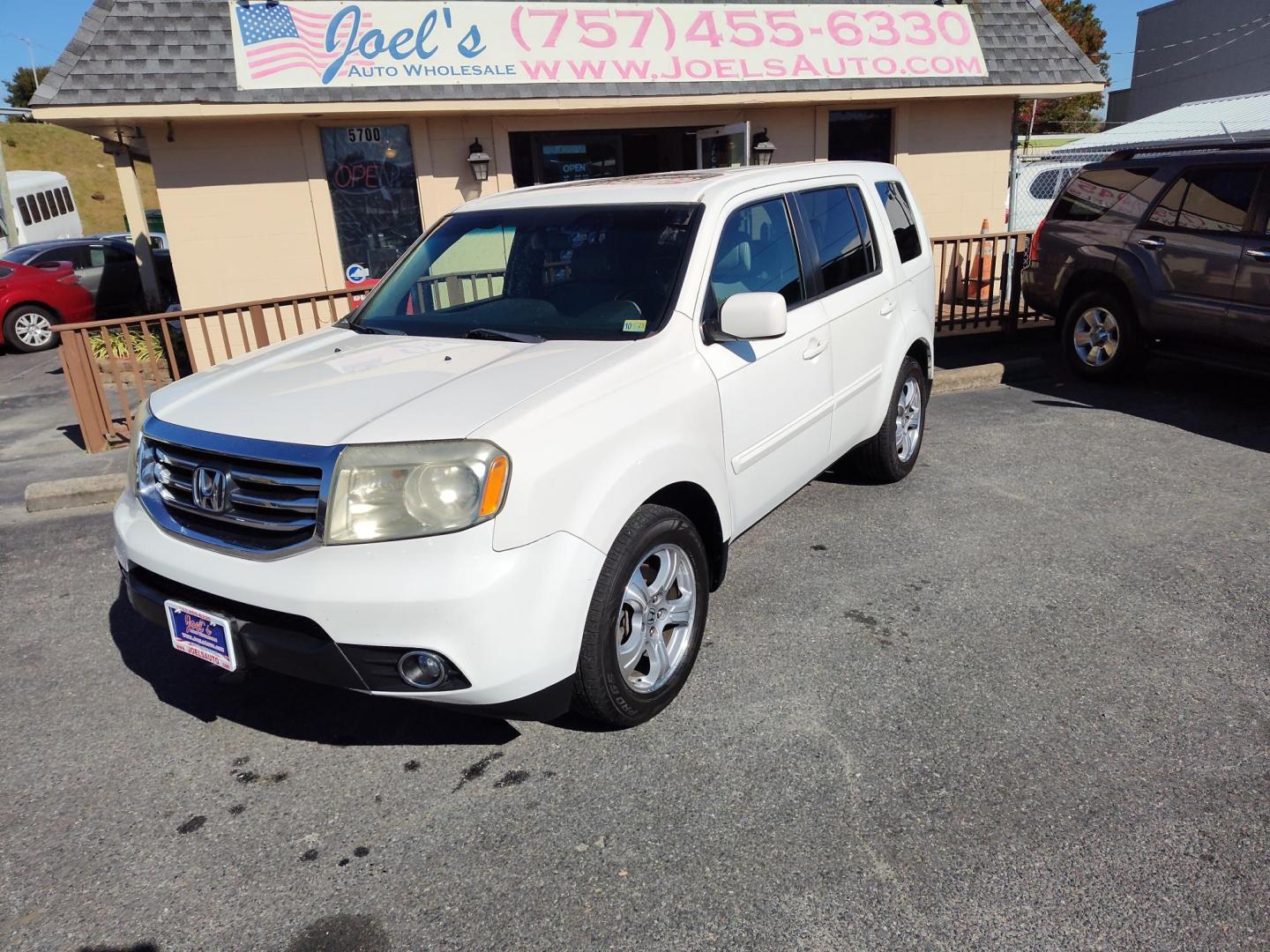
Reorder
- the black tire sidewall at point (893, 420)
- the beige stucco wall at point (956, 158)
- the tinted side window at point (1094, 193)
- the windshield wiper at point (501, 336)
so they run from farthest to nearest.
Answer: the beige stucco wall at point (956, 158)
the tinted side window at point (1094, 193)
the black tire sidewall at point (893, 420)
the windshield wiper at point (501, 336)

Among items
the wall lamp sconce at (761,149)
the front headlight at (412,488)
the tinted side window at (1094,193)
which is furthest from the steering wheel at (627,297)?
the wall lamp sconce at (761,149)

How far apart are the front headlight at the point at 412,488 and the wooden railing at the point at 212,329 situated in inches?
64.8

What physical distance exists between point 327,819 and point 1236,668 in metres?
3.39

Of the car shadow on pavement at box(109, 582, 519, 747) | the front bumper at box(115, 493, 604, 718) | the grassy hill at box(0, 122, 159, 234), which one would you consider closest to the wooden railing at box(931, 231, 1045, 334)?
the car shadow on pavement at box(109, 582, 519, 747)

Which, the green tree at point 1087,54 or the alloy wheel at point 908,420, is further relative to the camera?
the green tree at point 1087,54

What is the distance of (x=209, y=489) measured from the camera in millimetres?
2842

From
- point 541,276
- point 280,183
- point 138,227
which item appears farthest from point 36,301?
point 541,276

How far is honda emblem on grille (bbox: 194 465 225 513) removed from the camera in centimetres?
281

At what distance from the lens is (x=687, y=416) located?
326 cm

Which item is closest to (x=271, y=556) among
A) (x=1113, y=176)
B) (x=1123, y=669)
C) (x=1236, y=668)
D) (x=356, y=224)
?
(x=1123, y=669)

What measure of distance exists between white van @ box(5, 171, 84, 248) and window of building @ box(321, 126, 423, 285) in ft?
54.7

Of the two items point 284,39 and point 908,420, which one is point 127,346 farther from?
point 908,420

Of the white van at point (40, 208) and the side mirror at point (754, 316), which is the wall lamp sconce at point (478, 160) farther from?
the white van at point (40, 208)

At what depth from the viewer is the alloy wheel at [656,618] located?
3129 millimetres
